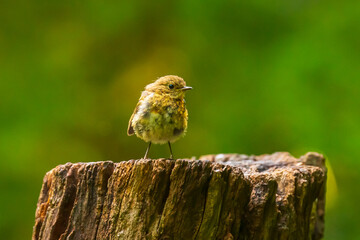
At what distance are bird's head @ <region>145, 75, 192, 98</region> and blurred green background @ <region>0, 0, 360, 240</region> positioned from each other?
3634 mm

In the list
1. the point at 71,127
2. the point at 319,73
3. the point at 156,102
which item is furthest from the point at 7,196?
the point at 319,73

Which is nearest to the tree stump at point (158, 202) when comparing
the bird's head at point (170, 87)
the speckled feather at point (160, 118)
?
the speckled feather at point (160, 118)

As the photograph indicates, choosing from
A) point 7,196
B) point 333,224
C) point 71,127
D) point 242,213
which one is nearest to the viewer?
point 242,213

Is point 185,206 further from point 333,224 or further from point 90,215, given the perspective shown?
point 333,224

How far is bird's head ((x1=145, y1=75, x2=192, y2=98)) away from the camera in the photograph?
210 inches

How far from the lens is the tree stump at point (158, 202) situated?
11.6 feet

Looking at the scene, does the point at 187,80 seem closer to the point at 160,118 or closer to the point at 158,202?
the point at 160,118

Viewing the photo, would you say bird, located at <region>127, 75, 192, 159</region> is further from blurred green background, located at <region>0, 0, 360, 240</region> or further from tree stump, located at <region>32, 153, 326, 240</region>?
blurred green background, located at <region>0, 0, 360, 240</region>

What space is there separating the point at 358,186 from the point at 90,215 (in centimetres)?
576

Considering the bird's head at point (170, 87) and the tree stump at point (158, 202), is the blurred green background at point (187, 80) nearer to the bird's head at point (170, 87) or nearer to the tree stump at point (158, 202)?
the bird's head at point (170, 87)

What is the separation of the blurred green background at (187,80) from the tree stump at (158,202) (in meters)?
4.66

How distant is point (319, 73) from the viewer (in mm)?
8594

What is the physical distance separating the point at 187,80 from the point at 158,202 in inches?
249

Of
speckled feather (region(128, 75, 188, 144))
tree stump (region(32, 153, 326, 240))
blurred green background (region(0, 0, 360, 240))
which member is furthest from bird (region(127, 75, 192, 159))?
blurred green background (region(0, 0, 360, 240))
